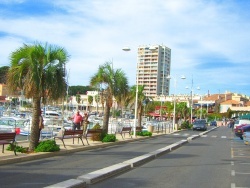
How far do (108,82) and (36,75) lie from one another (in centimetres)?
1039

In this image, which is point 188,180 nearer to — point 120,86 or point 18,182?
point 18,182

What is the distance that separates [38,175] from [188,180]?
14.4 ft

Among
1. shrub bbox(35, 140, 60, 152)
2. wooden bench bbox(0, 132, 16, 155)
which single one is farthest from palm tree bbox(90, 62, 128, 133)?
wooden bench bbox(0, 132, 16, 155)

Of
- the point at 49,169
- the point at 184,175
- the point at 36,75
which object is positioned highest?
the point at 36,75

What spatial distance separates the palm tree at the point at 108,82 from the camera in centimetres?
2497

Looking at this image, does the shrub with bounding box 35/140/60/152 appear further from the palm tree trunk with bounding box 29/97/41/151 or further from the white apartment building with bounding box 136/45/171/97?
the white apartment building with bounding box 136/45/171/97

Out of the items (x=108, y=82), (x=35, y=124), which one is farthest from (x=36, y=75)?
(x=108, y=82)

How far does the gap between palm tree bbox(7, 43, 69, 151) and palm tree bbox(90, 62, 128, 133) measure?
30.5 feet

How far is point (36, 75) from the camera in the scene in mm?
14930

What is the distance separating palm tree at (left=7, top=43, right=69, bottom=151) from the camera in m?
15.0

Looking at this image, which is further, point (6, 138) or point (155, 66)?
point (155, 66)

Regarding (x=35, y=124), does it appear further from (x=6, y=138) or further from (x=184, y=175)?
(x=184, y=175)

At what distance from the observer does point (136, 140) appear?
91.9ft

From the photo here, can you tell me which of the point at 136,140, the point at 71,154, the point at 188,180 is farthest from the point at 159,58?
the point at 188,180
